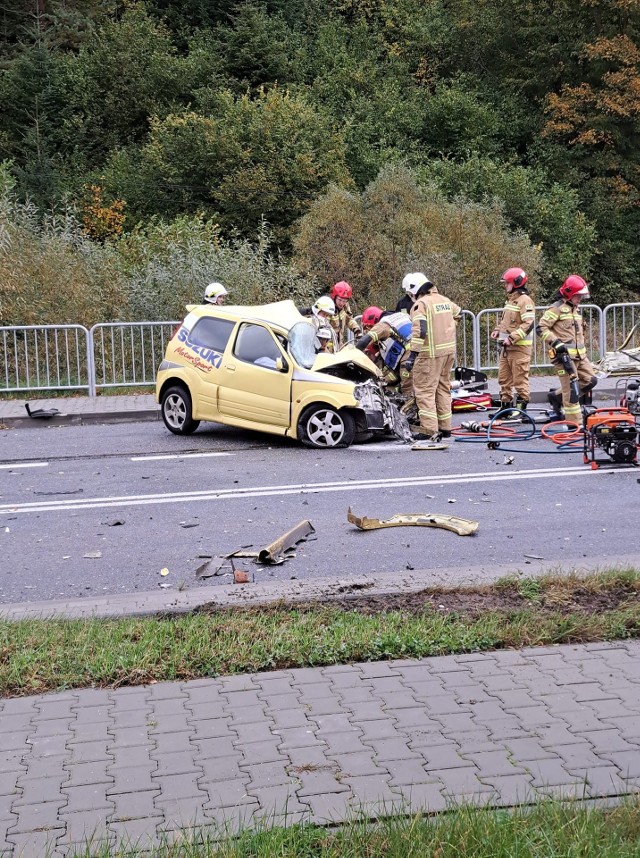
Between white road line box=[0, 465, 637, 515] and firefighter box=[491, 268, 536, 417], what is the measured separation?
12.6 ft

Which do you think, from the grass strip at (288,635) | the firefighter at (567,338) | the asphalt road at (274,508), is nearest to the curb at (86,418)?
the asphalt road at (274,508)

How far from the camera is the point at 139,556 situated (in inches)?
295

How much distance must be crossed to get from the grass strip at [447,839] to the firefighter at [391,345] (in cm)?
957

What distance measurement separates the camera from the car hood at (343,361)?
12266 mm

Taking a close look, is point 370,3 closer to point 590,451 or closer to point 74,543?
point 590,451

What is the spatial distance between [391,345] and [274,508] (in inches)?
210

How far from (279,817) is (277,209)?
2935 cm

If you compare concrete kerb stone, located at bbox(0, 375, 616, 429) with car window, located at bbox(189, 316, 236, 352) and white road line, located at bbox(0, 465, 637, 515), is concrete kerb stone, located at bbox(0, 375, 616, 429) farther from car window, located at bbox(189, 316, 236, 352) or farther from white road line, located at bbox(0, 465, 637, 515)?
white road line, located at bbox(0, 465, 637, 515)

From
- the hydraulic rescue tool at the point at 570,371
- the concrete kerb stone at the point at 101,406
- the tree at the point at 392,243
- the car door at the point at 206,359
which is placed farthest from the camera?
the tree at the point at 392,243

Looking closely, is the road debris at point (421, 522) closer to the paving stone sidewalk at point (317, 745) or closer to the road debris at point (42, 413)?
the paving stone sidewalk at point (317, 745)

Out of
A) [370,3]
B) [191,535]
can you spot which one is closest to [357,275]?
[191,535]

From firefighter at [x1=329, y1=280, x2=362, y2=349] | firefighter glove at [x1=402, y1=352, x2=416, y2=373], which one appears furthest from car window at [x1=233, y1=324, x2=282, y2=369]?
firefighter at [x1=329, y1=280, x2=362, y2=349]

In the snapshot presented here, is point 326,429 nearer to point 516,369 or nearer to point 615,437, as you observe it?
point 615,437

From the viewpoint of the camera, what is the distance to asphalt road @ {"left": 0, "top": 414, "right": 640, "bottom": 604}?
23.5 feet
